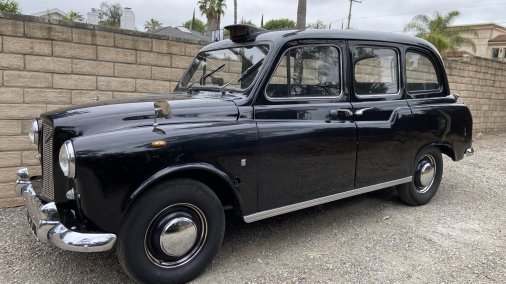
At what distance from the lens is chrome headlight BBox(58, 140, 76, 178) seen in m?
2.32

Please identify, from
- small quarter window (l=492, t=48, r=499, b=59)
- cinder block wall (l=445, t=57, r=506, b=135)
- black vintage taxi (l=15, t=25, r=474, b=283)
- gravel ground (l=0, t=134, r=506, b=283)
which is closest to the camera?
black vintage taxi (l=15, t=25, r=474, b=283)

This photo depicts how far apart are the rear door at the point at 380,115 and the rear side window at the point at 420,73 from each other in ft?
0.52

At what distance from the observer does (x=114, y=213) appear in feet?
7.98

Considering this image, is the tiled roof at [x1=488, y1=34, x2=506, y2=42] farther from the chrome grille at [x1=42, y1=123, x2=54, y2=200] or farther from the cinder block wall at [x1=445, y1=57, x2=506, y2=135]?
the chrome grille at [x1=42, y1=123, x2=54, y2=200]

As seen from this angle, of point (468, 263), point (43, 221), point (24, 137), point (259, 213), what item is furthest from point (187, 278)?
point (24, 137)

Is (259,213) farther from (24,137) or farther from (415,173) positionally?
(24,137)

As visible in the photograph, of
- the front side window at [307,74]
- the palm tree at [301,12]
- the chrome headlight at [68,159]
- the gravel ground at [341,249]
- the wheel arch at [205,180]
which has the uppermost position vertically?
the palm tree at [301,12]

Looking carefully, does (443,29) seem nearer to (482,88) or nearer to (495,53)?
(482,88)

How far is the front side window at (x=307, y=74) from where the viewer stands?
3281 millimetres

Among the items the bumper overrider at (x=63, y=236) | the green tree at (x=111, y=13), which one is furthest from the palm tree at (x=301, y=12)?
the green tree at (x=111, y=13)

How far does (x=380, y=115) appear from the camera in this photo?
386cm

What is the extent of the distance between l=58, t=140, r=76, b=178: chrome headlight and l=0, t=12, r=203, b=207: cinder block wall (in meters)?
2.07

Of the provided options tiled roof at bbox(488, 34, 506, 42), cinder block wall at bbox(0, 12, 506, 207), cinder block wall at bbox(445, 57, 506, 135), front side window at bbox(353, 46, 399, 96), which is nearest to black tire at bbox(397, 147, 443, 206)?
front side window at bbox(353, 46, 399, 96)

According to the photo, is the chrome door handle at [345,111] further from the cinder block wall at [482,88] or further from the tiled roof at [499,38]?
the tiled roof at [499,38]
